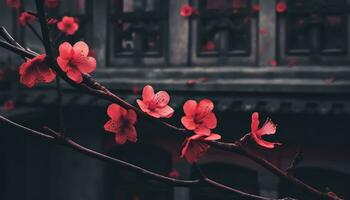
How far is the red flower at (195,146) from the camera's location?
1.09 m

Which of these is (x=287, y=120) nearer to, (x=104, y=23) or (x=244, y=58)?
(x=244, y=58)

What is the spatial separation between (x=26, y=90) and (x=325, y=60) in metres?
5.78

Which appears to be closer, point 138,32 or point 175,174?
point 175,174

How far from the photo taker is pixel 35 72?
3.94 feet

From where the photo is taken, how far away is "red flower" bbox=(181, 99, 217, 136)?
1159mm

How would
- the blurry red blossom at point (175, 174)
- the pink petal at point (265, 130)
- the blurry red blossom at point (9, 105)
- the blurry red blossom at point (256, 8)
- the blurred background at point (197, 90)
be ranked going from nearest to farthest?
the pink petal at point (265, 130), the blurred background at point (197, 90), the blurry red blossom at point (256, 8), the blurry red blossom at point (175, 174), the blurry red blossom at point (9, 105)

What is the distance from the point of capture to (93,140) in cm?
939

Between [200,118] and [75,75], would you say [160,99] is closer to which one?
[200,118]

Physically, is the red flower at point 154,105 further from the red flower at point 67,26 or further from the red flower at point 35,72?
the red flower at point 67,26

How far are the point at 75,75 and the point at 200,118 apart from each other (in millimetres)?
375

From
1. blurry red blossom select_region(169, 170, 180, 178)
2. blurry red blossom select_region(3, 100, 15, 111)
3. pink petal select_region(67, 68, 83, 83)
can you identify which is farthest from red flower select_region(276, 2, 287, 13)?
pink petal select_region(67, 68, 83, 83)

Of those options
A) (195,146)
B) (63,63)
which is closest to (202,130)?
(195,146)

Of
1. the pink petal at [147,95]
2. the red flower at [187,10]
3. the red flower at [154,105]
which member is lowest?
the red flower at [154,105]

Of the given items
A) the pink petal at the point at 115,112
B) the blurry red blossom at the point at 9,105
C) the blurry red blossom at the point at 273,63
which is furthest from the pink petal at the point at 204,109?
the blurry red blossom at the point at 9,105
